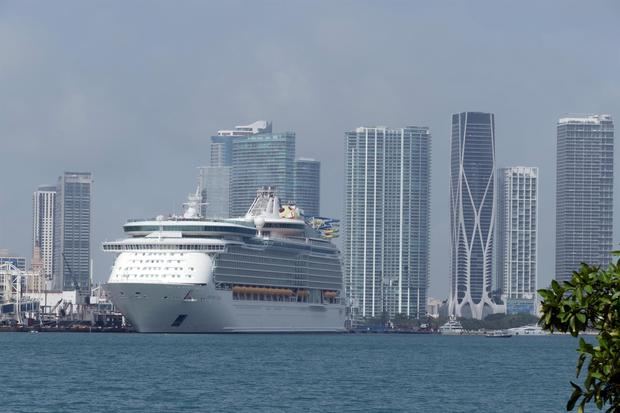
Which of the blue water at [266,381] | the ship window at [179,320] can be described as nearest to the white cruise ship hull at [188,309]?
the ship window at [179,320]

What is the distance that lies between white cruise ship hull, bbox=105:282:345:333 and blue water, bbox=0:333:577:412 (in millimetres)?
23130

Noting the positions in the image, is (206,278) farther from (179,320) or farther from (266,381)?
(266,381)

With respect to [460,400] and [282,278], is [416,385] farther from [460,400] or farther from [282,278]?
[282,278]

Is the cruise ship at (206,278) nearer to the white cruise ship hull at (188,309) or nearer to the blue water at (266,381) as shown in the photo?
the white cruise ship hull at (188,309)

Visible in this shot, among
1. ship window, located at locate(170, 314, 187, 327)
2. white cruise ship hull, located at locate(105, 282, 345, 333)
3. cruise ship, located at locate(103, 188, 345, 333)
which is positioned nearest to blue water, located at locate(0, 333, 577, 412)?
white cruise ship hull, located at locate(105, 282, 345, 333)

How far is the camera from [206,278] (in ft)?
536

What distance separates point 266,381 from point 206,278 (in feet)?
255

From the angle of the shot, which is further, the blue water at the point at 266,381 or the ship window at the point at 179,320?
the ship window at the point at 179,320

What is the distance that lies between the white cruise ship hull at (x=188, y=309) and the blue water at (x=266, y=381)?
2313cm

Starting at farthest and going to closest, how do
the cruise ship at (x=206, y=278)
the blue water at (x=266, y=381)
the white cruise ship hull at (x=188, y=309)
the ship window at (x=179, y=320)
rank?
1. the ship window at (x=179, y=320)
2. the cruise ship at (x=206, y=278)
3. the white cruise ship hull at (x=188, y=309)
4. the blue water at (x=266, y=381)

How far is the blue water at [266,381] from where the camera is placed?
6950 centimetres

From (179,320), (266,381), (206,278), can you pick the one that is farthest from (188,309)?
(266,381)

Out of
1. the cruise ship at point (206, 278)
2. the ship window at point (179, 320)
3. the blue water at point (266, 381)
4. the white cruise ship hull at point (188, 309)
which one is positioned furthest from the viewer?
the ship window at point (179, 320)

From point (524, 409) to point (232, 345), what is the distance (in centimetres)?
7130
